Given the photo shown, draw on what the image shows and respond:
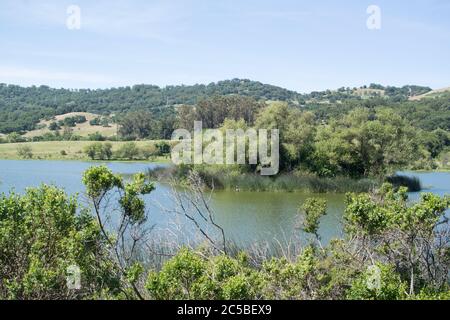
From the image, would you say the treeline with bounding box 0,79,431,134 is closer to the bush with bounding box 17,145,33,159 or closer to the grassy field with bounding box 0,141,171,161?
the grassy field with bounding box 0,141,171,161

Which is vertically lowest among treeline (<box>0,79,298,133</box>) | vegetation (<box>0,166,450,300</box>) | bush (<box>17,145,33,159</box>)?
bush (<box>17,145,33,159</box>)

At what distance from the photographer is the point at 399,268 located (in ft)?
29.7

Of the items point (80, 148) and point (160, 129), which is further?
point (160, 129)

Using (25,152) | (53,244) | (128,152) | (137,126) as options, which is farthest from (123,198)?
(137,126)

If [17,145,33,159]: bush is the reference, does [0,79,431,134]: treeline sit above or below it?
above

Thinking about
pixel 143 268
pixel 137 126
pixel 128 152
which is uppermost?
pixel 137 126

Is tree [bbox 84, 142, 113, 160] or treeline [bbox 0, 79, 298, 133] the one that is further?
treeline [bbox 0, 79, 298, 133]

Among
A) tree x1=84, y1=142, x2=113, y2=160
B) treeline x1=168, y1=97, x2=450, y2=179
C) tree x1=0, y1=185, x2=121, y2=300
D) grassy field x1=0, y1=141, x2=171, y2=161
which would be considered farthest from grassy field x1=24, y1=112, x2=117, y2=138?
tree x1=0, y1=185, x2=121, y2=300

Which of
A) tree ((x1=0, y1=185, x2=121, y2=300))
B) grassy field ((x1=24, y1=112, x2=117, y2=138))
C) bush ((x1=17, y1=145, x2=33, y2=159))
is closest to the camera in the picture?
tree ((x1=0, y1=185, x2=121, y2=300))

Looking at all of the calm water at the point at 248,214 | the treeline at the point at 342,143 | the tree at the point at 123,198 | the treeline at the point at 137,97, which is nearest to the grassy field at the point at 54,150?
the treeline at the point at 342,143

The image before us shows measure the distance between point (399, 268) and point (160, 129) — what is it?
65469mm

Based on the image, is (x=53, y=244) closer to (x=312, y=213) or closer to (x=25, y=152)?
(x=312, y=213)
